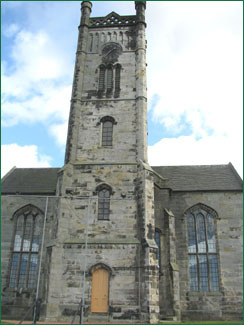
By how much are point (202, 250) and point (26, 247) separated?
12469 millimetres

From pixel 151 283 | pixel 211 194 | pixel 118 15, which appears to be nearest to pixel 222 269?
pixel 211 194

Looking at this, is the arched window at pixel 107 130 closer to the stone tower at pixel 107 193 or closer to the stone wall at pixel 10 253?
the stone tower at pixel 107 193

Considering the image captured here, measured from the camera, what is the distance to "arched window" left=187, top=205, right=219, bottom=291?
2123 centimetres

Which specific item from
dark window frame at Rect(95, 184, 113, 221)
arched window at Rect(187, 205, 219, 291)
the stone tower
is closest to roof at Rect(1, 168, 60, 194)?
the stone tower

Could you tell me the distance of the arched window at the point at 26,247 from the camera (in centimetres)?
2162

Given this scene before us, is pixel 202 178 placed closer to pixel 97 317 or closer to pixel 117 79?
pixel 117 79

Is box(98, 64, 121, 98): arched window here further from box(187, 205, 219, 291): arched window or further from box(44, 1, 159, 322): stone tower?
box(187, 205, 219, 291): arched window

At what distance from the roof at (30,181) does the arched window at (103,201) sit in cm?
555

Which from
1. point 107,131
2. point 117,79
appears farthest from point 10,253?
point 117,79

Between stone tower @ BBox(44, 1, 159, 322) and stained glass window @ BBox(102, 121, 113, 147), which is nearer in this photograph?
stone tower @ BBox(44, 1, 159, 322)

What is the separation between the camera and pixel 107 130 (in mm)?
22344

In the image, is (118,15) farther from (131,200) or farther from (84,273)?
(84,273)

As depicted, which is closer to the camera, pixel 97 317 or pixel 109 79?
pixel 97 317

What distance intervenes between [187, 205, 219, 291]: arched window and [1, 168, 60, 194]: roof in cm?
1072
